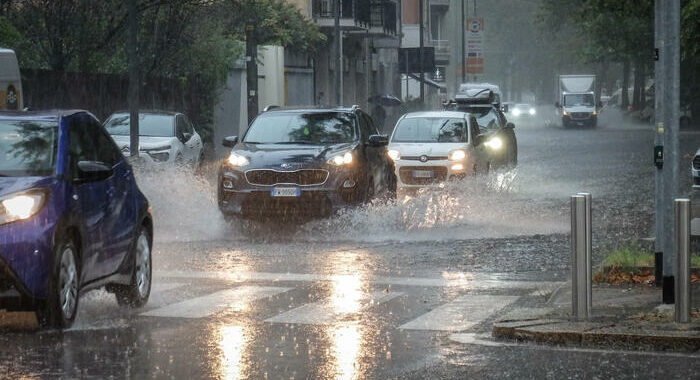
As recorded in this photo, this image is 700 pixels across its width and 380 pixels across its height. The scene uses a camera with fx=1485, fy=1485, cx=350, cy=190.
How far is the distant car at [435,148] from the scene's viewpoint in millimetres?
26344

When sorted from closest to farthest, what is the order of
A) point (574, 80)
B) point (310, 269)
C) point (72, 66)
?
point (310, 269) → point (72, 66) → point (574, 80)

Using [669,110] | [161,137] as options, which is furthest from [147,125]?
[669,110]

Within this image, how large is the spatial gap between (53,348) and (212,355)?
106 cm

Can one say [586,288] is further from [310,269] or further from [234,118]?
[234,118]

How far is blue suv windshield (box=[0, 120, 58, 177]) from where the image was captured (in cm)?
1052

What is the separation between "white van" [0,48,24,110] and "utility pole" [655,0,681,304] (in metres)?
12.9

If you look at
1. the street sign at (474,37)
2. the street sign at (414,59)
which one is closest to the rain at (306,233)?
the street sign at (414,59)

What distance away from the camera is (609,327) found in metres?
9.77

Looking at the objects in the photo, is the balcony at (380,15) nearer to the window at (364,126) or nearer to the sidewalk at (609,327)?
the window at (364,126)

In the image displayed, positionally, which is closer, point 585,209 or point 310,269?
point 585,209

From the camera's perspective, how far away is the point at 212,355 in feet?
30.0

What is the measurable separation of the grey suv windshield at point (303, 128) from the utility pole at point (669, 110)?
8.54 meters

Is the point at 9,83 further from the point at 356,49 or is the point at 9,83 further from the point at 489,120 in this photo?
the point at 356,49

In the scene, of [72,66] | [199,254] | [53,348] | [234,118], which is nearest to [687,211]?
[53,348]
